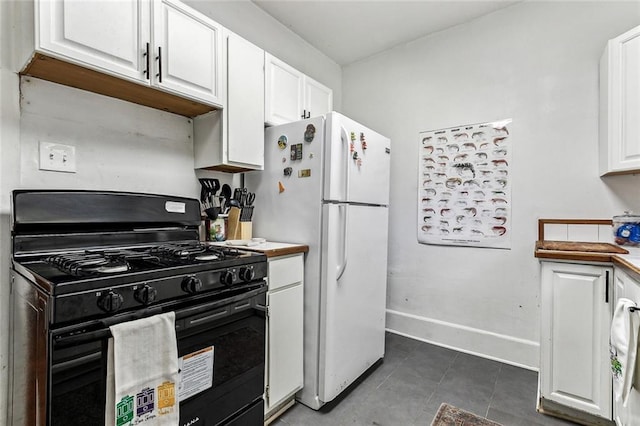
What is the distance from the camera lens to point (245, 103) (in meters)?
1.92

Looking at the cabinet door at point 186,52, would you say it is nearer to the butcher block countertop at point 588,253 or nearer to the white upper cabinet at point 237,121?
the white upper cabinet at point 237,121

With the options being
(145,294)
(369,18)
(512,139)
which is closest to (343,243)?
(145,294)

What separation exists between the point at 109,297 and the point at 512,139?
2.66m

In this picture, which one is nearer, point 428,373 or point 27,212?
point 27,212

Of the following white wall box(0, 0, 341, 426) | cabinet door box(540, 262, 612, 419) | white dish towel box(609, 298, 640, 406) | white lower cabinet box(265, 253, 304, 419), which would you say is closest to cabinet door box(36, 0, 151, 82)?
white wall box(0, 0, 341, 426)

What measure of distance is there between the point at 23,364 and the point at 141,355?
74 cm

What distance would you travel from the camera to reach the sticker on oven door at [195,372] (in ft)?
3.67

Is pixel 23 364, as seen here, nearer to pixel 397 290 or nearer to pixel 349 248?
pixel 349 248

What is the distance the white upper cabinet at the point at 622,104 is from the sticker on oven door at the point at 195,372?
2.35 metres

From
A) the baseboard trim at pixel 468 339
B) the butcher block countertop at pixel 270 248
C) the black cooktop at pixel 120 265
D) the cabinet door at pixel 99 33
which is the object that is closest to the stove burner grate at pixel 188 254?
the black cooktop at pixel 120 265

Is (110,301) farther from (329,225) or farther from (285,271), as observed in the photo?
(329,225)

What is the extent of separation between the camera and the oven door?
2.88 feet

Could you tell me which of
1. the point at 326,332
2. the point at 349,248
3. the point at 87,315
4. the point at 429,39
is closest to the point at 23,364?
the point at 87,315

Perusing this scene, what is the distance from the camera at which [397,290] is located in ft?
9.61
